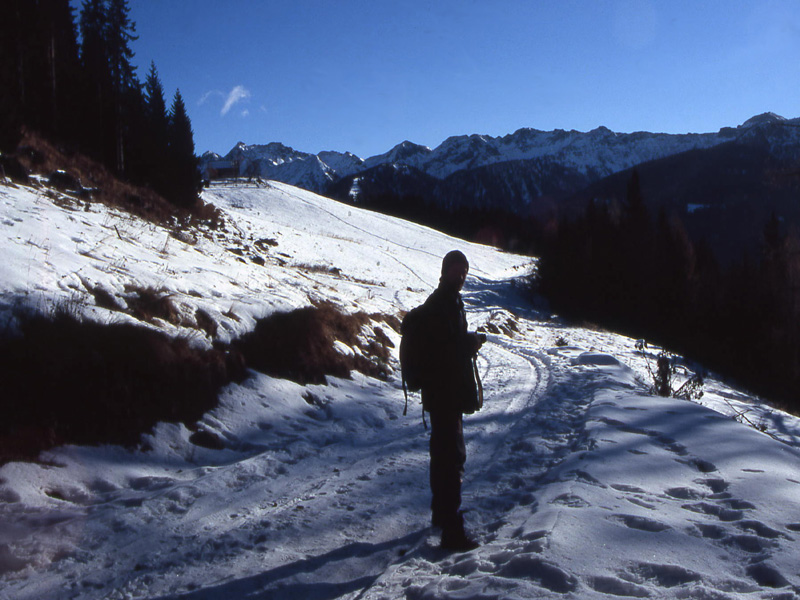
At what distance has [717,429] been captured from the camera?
263 inches

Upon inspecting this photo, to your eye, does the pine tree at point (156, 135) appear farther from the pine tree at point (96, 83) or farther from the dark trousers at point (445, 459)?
the dark trousers at point (445, 459)

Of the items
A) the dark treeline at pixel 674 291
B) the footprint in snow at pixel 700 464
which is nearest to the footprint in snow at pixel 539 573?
the footprint in snow at pixel 700 464

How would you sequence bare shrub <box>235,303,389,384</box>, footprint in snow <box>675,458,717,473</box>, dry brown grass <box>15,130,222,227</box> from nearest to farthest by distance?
footprint in snow <box>675,458,717,473</box> < bare shrub <box>235,303,389,384</box> < dry brown grass <box>15,130,222,227</box>

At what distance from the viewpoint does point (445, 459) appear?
4.07m

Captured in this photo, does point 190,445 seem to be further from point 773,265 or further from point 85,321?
point 773,265

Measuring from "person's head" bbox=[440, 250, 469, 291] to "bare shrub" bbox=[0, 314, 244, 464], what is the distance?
383cm

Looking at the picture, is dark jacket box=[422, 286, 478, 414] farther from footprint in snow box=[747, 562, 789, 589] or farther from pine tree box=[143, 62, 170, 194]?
pine tree box=[143, 62, 170, 194]

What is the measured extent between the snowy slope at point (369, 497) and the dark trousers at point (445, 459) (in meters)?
0.37

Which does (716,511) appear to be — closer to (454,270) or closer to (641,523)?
(641,523)

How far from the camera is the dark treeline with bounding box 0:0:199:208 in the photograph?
90.9ft

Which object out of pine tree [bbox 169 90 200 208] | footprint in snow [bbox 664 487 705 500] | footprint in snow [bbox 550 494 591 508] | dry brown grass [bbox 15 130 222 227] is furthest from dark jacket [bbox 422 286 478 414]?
pine tree [bbox 169 90 200 208]

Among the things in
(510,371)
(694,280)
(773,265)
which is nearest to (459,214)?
(694,280)

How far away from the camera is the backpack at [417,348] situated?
4145 mm

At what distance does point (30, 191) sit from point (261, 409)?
10.9 metres
